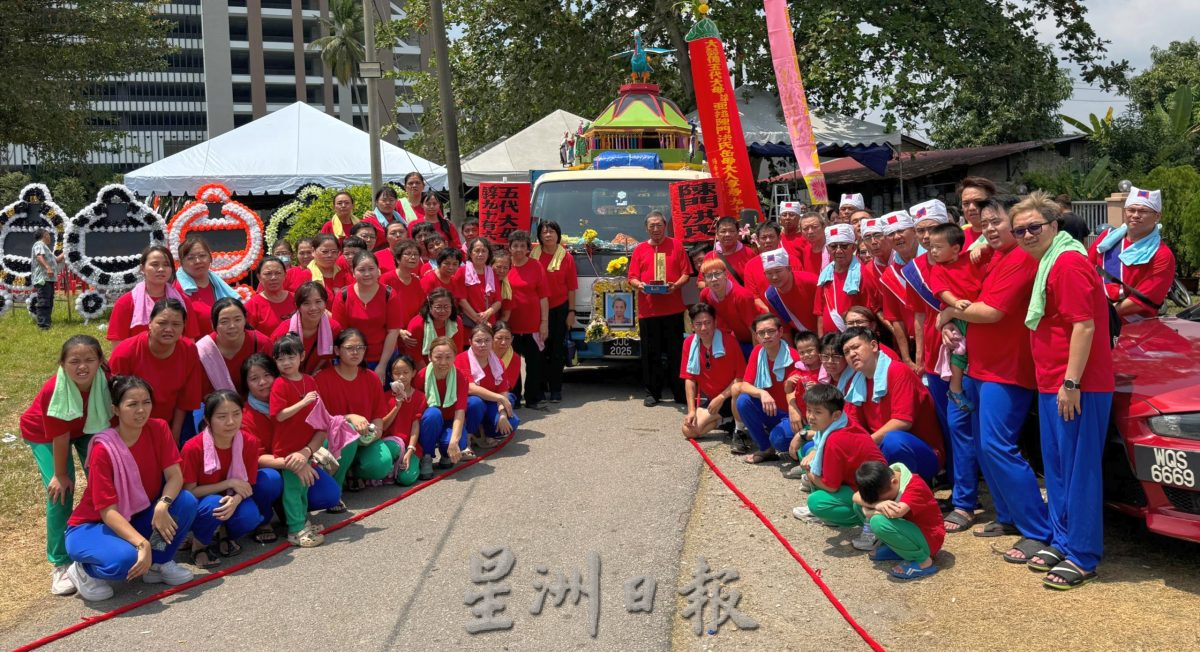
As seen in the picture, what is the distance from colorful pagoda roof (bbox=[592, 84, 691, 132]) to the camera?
1255 cm

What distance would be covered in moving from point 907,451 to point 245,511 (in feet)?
11.9

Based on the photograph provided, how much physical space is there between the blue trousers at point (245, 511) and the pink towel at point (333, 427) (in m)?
0.40

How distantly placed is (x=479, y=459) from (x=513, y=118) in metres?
17.5

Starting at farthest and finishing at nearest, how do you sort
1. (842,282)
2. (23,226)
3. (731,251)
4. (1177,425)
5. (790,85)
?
(23,226) → (790,85) → (731,251) → (842,282) → (1177,425)

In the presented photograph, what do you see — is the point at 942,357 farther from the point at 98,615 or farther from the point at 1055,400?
the point at 98,615

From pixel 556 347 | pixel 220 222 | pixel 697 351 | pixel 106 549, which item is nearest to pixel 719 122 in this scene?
pixel 556 347

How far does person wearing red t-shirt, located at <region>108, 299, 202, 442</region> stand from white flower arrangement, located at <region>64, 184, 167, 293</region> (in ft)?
36.0

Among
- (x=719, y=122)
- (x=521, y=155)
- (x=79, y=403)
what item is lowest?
(x=79, y=403)

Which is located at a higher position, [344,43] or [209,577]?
[344,43]

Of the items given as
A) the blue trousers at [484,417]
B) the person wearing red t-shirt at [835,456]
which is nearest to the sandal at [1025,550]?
the person wearing red t-shirt at [835,456]

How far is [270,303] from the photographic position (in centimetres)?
699

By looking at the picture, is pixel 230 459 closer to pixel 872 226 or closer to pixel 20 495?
pixel 20 495

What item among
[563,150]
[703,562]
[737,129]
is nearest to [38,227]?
[563,150]

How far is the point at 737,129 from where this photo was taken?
38.6 ft
